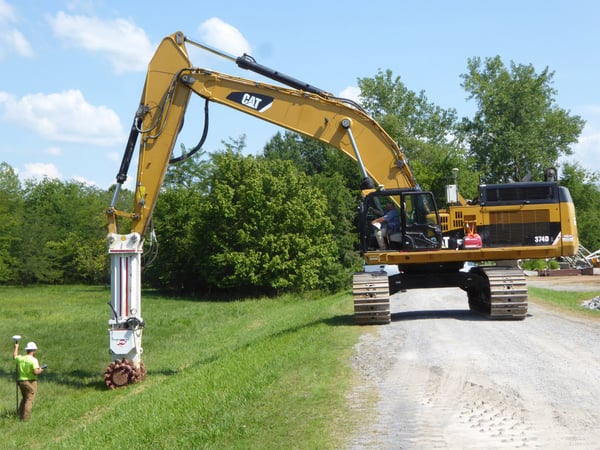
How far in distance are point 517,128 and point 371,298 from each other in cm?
Result: 5534

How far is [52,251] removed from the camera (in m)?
81.2

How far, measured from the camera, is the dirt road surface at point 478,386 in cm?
727

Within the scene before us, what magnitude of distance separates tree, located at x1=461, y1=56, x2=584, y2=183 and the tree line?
105 mm

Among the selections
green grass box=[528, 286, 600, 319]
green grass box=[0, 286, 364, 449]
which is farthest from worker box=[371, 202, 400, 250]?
green grass box=[528, 286, 600, 319]

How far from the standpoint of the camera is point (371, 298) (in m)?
15.6

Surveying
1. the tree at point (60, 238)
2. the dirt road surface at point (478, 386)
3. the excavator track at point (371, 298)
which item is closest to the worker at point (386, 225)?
the excavator track at point (371, 298)

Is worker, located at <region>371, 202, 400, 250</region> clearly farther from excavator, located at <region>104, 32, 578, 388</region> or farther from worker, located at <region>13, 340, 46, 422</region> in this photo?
worker, located at <region>13, 340, 46, 422</region>

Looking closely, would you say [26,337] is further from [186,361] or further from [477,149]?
[477,149]

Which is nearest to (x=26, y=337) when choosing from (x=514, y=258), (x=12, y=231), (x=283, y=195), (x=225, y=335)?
(x=225, y=335)

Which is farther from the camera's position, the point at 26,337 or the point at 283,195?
the point at 283,195

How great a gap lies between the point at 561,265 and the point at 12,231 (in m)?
55.8

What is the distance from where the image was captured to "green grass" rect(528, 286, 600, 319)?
69.7 feet

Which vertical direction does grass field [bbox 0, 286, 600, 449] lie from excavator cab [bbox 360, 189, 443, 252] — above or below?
below

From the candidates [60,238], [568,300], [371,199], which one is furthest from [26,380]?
[60,238]
